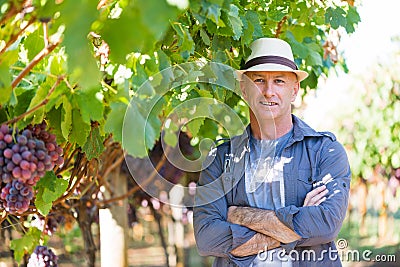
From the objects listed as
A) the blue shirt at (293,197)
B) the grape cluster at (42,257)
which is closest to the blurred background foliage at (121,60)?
the grape cluster at (42,257)

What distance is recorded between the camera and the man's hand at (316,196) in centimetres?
Answer: 301

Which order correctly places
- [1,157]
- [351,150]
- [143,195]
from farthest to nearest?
[351,150]
[143,195]
[1,157]

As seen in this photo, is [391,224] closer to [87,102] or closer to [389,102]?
[389,102]

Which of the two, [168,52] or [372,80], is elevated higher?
[372,80]

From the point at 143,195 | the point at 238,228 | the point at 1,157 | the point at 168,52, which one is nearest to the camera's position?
the point at 1,157

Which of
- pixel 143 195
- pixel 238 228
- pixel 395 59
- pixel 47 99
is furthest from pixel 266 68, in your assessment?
pixel 395 59

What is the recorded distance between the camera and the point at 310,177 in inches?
124

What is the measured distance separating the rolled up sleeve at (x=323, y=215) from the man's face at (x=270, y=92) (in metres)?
0.34

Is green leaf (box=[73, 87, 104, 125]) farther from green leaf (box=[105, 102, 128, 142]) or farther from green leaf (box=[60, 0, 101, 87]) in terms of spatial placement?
green leaf (box=[60, 0, 101, 87])

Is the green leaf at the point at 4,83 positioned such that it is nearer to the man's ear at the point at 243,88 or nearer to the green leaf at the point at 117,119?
the green leaf at the point at 117,119

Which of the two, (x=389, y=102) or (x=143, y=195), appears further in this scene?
(x=389, y=102)

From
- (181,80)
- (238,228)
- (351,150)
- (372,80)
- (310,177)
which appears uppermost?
(372,80)

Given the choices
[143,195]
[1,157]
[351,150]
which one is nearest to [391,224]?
[351,150]

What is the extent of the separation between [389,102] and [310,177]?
33.7ft
